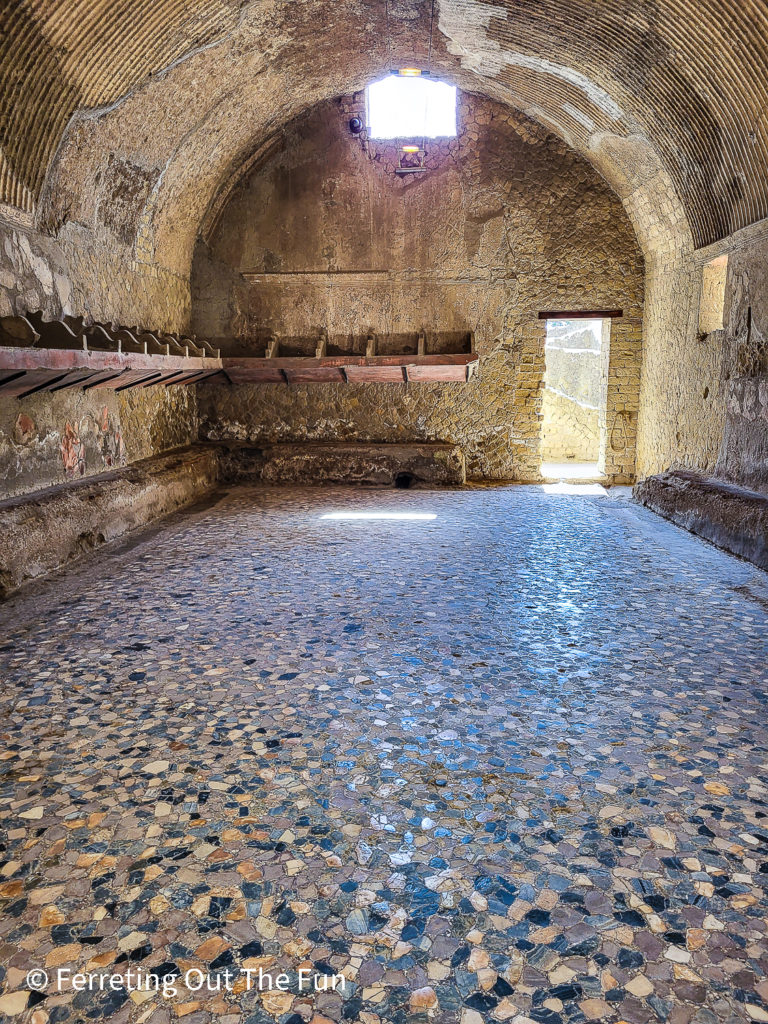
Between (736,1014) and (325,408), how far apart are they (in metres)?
9.65

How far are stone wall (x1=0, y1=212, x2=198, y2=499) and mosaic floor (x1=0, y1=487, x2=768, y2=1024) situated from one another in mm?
1645

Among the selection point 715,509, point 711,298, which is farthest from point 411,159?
point 715,509

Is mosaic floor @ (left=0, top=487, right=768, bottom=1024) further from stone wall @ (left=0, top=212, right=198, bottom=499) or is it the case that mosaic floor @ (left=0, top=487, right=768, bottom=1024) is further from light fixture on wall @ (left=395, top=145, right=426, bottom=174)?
light fixture on wall @ (left=395, top=145, right=426, bottom=174)

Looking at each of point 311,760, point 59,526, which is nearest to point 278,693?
point 311,760

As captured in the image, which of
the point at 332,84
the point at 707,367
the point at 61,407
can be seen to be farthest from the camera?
the point at 332,84

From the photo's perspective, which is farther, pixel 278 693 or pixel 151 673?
pixel 151 673

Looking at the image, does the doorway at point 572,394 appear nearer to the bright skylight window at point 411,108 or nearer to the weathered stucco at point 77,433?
the bright skylight window at point 411,108

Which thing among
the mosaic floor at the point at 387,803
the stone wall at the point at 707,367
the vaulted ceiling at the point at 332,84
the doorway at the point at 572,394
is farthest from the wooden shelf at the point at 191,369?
the doorway at the point at 572,394

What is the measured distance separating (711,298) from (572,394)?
6048 millimetres

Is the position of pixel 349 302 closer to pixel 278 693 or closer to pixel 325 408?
pixel 325 408

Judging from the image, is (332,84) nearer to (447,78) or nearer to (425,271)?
(447,78)

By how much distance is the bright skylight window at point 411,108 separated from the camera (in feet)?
33.1

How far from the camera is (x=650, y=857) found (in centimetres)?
231

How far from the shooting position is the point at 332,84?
372 inches
